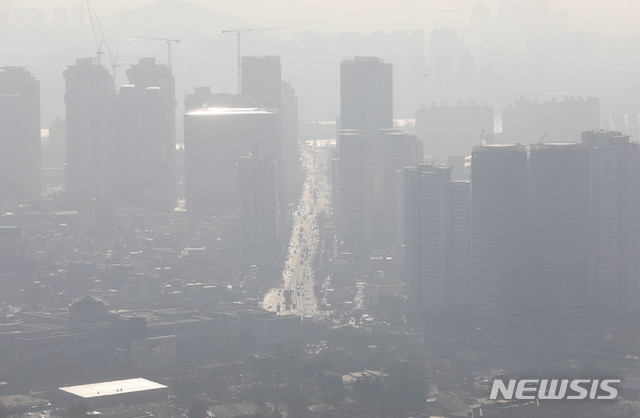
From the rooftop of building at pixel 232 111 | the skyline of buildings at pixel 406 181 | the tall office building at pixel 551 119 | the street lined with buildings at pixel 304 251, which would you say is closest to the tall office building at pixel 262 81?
the skyline of buildings at pixel 406 181

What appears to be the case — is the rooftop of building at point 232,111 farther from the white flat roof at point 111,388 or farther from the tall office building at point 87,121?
the white flat roof at point 111,388

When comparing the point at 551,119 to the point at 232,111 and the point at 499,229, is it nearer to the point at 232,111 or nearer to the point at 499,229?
the point at 232,111

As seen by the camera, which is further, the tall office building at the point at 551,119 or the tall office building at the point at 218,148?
the tall office building at the point at 551,119

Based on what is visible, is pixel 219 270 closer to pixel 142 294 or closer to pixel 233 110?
pixel 142 294

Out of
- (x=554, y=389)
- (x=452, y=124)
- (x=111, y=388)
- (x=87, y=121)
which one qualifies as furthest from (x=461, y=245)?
(x=452, y=124)

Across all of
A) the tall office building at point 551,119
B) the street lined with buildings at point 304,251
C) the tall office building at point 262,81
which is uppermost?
the tall office building at point 262,81
